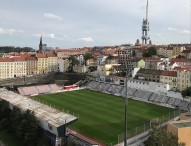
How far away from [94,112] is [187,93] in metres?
13.0

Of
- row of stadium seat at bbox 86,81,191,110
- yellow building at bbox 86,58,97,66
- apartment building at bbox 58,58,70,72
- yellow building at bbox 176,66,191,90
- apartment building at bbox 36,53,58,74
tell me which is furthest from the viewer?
apartment building at bbox 36,53,58,74

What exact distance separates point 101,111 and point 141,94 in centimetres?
1056

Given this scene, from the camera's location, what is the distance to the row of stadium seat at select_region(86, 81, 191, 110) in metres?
40.7

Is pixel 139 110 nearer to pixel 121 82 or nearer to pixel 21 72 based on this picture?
pixel 121 82

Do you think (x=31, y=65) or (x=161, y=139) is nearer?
(x=161, y=139)

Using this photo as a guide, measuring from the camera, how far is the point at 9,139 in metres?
30.2

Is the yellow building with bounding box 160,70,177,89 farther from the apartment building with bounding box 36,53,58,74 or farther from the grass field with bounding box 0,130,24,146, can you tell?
the apartment building with bounding box 36,53,58,74

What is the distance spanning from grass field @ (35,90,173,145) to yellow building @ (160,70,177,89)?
7.96 metres

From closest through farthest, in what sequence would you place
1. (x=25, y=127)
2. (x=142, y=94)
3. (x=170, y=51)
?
(x=25, y=127) < (x=142, y=94) < (x=170, y=51)

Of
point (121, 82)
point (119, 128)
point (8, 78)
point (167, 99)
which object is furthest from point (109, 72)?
point (119, 128)

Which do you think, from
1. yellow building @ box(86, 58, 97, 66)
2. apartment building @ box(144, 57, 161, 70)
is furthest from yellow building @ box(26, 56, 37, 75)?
apartment building @ box(144, 57, 161, 70)

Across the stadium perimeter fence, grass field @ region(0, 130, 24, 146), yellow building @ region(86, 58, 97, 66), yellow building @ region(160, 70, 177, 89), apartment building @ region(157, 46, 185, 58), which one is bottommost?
grass field @ region(0, 130, 24, 146)

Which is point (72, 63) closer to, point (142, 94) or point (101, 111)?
point (142, 94)

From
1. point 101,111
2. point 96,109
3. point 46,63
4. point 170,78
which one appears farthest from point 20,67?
point 101,111
